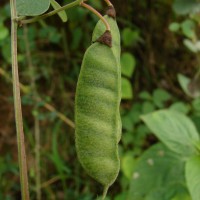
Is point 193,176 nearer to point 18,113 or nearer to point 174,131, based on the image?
point 174,131

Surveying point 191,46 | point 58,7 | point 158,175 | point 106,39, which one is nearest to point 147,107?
point 191,46

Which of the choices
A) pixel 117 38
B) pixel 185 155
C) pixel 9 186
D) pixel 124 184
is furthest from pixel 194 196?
pixel 9 186

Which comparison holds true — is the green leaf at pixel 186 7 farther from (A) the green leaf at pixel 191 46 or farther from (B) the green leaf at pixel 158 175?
(B) the green leaf at pixel 158 175

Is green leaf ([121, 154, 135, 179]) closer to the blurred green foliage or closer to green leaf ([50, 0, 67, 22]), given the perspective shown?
the blurred green foliage

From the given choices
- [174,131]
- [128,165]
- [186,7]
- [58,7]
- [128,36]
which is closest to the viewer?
[58,7]

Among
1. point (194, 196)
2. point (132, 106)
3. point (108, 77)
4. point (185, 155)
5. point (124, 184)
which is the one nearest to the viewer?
point (108, 77)

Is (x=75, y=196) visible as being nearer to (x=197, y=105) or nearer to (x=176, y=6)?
(x=197, y=105)

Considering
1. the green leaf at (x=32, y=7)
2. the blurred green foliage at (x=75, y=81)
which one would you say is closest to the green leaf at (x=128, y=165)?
the blurred green foliage at (x=75, y=81)
